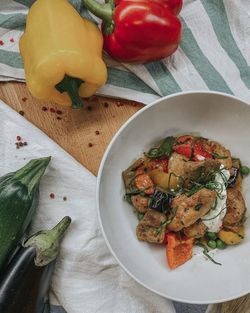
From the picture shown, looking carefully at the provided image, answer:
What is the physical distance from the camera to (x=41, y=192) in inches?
85.0

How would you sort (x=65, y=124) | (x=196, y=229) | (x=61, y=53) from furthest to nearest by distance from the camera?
1. (x=65, y=124)
2. (x=196, y=229)
3. (x=61, y=53)

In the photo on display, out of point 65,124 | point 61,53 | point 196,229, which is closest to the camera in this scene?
point 61,53

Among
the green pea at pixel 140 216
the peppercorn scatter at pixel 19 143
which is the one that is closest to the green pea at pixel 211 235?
the green pea at pixel 140 216

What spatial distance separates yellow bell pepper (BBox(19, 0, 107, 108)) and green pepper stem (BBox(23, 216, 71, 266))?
43 centimetres

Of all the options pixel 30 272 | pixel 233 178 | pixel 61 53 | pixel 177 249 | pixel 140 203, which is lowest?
pixel 30 272

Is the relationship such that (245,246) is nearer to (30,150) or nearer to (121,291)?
(121,291)

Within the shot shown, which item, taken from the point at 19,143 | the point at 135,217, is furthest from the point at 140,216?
the point at 19,143

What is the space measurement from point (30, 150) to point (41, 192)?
0.16 meters

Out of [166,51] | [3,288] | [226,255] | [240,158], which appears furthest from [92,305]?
[166,51]

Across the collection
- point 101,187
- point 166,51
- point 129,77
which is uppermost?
point 166,51

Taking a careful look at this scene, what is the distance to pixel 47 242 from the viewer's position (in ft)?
6.70

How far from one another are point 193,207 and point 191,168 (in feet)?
0.44

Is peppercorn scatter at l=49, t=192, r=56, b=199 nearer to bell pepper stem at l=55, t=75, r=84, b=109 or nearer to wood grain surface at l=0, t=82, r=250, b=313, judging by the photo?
wood grain surface at l=0, t=82, r=250, b=313

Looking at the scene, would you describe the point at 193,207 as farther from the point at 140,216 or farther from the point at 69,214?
the point at 69,214
